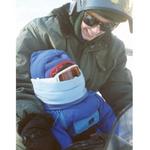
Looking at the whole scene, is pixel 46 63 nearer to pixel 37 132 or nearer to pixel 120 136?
pixel 37 132

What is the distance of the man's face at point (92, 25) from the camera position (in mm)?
2320

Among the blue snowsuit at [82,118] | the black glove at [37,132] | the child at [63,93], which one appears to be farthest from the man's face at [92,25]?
the black glove at [37,132]

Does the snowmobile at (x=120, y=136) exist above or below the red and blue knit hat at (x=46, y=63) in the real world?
below

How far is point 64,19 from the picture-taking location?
7.64 ft

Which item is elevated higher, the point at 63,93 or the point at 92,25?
the point at 92,25

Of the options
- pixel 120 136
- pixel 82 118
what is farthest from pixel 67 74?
pixel 120 136

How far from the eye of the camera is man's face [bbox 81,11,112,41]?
2.32 m

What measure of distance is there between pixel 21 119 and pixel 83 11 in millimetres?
511

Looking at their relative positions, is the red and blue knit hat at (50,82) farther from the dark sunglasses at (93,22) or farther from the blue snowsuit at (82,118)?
the dark sunglasses at (93,22)

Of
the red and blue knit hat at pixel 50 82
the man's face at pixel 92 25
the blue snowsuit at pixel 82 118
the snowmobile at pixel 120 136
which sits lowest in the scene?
the snowmobile at pixel 120 136

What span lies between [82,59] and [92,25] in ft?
0.48

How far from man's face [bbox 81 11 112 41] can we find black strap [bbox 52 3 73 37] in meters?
0.06

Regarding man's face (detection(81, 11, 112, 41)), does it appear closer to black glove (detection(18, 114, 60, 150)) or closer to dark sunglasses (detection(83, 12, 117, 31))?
dark sunglasses (detection(83, 12, 117, 31))
